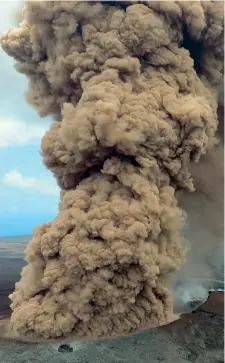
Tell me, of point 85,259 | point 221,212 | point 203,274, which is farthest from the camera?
point 203,274

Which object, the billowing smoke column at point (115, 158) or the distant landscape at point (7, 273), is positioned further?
the distant landscape at point (7, 273)

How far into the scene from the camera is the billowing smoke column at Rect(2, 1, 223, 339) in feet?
45.3

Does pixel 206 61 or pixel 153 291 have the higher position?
pixel 206 61

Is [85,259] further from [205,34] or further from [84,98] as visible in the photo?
[205,34]

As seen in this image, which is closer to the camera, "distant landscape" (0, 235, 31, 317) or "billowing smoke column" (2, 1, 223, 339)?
"billowing smoke column" (2, 1, 223, 339)

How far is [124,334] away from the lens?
559 inches

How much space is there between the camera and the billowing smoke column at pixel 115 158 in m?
13.8

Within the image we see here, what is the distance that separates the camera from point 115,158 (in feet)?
47.9

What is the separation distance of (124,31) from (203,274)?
31.8 ft

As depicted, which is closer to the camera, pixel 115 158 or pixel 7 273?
pixel 115 158

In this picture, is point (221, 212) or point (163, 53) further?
point (221, 212)

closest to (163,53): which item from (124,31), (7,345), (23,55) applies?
(124,31)

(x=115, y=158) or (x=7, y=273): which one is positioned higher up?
(x=115, y=158)

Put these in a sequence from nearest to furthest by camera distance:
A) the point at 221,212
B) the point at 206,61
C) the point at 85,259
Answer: the point at 85,259 < the point at 206,61 < the point at 221,212
